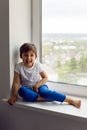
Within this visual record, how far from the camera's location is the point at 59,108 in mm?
1225

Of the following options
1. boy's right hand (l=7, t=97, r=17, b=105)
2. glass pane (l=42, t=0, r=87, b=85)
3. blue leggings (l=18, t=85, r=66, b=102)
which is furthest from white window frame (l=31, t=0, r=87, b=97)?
boy's right hand (l=7, t=97, r=17, b=105)

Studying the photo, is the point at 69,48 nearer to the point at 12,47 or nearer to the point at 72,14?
the point at 72,14

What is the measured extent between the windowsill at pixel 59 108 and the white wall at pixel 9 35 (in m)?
0.17

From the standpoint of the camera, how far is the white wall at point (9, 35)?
1367mm

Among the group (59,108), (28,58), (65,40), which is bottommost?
(59,108)

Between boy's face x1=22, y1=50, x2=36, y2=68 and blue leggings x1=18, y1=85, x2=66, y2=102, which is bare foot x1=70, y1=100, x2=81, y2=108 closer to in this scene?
blue leggings x1=18, y1=85, x2=66, y2=102

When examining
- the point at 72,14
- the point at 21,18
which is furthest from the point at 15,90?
the point at 72,14

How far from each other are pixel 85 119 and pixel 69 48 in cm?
48

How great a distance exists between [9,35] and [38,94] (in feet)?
1.19

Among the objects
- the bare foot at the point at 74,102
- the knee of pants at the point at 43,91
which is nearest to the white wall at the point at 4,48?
the knee of pants at the point at 43,91

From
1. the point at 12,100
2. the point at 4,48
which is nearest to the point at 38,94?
the point at 12,100

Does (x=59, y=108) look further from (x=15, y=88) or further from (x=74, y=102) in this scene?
(x=15, y=88)

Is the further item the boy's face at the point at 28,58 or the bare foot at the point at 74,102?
the boy's face at the point at 28,58

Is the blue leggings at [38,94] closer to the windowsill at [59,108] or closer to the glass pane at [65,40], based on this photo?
the windowsill at [59,108]
